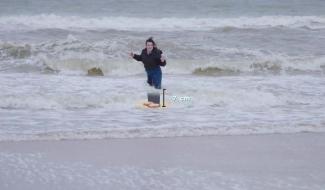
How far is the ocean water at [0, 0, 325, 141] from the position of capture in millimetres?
9062

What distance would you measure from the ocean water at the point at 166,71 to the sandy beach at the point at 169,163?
1.59 feet

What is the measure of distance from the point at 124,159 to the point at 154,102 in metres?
3.68

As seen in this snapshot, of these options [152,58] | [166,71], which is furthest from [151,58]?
[166,71]

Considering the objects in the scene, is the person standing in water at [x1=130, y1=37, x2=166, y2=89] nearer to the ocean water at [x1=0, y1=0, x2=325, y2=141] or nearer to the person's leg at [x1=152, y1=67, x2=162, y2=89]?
the person's leg at [x1=152, y1=67, x2=162, y2=89]

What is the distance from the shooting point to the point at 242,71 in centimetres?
1633

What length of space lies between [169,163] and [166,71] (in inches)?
378

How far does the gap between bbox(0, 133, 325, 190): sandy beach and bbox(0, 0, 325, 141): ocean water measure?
0.48 meters

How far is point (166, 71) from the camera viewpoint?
16375 mm

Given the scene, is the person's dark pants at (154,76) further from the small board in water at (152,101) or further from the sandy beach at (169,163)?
the sandy beach at (169,163)

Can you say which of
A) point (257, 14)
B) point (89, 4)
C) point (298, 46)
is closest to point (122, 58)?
point (298, 46)

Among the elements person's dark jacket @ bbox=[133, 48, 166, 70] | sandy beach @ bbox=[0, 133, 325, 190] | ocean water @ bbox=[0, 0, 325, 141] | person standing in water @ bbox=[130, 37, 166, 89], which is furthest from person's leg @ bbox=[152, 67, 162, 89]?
sandy beach @ bbox=[0, 133, 325, 190]

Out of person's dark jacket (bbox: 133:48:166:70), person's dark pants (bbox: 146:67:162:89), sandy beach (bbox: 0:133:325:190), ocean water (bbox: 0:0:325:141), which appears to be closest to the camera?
sandy beach (bbox: 0:133:325:190)

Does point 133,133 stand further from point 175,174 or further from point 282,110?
point 282,110

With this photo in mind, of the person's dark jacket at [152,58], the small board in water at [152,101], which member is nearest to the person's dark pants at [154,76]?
the person's dark jacket at [152,58]
